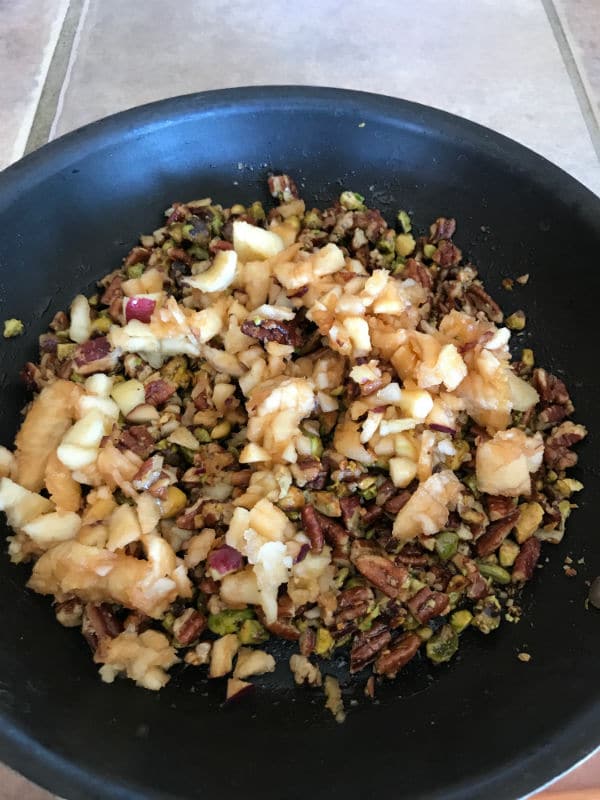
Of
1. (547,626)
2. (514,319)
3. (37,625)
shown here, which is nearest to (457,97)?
(514,319)

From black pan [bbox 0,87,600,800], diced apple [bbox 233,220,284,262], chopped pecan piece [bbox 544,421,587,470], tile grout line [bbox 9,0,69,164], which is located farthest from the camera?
tile grout line [bbox 9,0,69,164]

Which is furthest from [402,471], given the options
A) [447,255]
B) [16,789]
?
[16,789]

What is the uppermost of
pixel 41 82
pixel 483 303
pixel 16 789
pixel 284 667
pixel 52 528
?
pixel 41 82

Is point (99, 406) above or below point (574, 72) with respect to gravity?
below

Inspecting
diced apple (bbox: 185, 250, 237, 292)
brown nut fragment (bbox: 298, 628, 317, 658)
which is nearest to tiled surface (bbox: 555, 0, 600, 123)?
diced apple (bbox: 185, 250, 237, 292)

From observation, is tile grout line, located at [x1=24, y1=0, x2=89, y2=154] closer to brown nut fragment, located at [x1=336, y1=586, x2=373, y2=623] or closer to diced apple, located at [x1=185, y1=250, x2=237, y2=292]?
diced apple, located at [x1=185, y1=250, x2=237, y2=292]

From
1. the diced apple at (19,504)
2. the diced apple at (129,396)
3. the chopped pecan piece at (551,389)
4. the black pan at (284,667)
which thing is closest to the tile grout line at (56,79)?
the black pan at (284,667)

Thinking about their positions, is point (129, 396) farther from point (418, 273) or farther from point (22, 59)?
point (22, 59)
